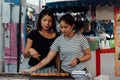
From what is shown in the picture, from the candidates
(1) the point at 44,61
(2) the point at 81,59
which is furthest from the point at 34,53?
(2) the point at 81,59

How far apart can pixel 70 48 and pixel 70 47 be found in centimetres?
1

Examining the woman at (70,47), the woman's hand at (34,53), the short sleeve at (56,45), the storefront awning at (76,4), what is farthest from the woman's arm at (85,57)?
the storefront awning at (76,4)

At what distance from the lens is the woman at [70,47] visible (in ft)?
10.5

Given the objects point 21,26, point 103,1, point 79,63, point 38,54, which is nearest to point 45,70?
point 38,54

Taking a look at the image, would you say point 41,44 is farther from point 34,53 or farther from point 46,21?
point 46,21

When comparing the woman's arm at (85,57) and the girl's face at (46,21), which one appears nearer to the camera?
the woman's arm at (85,57)

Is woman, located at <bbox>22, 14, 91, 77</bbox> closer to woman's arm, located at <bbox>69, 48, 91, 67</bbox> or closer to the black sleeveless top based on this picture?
woman's arm, located at <bbox>69, 48, 91, 67</bbox>

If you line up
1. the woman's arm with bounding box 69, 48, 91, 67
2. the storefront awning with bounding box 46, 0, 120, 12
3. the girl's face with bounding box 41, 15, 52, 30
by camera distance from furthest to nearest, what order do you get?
the storefront awning with bounding box 46, 0, 120, 12 < the girl's face with bounding box 41, 15, 52, 30 < the woman's arm with bounding box 69, 48, 91, 67

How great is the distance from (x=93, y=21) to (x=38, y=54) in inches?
52.1

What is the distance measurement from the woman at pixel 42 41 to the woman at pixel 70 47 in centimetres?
16

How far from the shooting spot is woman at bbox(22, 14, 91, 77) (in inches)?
126

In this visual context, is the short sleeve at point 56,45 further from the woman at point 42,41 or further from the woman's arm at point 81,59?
the woman's arm at point 81,59

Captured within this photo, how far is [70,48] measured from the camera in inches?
128


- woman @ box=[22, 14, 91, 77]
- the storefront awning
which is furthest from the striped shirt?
the storefront awning
